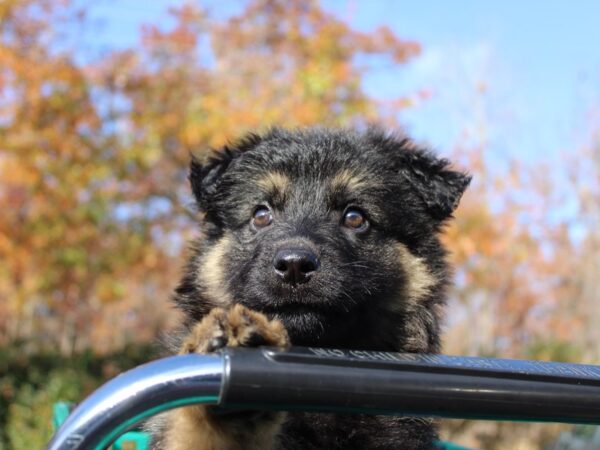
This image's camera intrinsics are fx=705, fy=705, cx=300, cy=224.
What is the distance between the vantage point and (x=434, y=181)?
4012mm

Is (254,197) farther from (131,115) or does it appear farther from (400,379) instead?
(131,115)

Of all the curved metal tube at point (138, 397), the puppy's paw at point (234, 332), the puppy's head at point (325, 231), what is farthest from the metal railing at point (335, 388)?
the puppy's head at point (325, 231)

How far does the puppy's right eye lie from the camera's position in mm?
3812

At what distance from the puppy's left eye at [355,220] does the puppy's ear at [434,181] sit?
420mm

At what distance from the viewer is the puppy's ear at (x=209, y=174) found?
4.04 m

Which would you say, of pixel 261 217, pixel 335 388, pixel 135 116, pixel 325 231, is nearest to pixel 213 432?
pixel 335 388

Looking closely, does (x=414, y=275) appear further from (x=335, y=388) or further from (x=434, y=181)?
(x=335, y=388)

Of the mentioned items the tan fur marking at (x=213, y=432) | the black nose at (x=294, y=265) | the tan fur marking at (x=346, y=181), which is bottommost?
the tan fur marking at (x=213, y=432)

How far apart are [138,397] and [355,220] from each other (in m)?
2.49

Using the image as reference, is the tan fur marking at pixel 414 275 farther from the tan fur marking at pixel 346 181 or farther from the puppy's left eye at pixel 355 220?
the tan fur marking at pixel 346 181

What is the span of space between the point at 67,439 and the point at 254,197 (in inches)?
102

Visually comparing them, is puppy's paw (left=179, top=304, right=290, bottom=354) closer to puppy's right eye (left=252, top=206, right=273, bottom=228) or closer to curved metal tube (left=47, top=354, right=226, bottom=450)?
curved metal tube (left=47, top=354, right=226, bottom=450)

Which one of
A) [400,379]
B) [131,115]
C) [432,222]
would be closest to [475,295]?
[131,115]

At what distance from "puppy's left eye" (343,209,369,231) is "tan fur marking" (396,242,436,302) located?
0.73 feet
